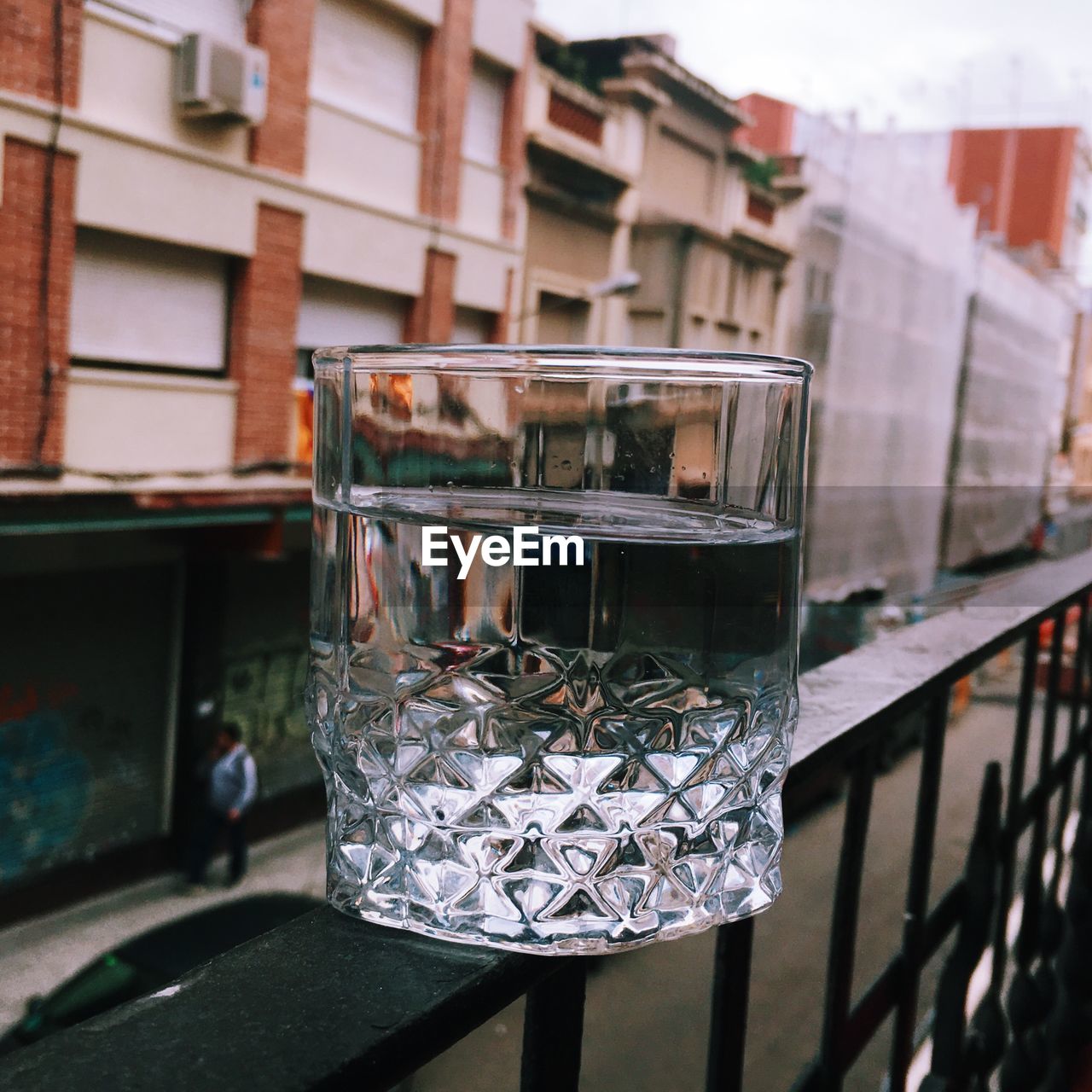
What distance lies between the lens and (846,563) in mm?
8703

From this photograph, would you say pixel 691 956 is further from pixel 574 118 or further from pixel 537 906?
pixel 574 118

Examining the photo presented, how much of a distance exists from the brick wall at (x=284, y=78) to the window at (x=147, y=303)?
0.46 meters


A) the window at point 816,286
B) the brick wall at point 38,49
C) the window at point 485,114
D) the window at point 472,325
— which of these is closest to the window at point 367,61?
the window at point 485,114

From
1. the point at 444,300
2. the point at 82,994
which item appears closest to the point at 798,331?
the point at 444,300

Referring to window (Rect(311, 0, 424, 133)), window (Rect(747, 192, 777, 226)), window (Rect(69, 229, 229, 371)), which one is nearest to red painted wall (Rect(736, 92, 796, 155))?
window (Rect(747, 192, 777, 226))

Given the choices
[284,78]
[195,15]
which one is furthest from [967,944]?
[284,78]

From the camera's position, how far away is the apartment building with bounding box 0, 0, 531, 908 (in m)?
3.57

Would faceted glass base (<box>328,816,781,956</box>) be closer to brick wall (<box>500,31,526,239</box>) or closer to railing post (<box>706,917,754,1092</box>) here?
railing post (<box>706,917,754,1092</box>)

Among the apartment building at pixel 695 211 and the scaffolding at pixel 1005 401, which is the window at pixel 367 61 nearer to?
the apartment building at pixel 695 211

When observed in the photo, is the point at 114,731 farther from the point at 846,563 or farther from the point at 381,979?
the point at 846,563

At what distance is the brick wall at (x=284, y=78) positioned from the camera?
4.12 metres

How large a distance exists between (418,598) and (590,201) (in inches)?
231

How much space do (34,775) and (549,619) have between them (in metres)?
4.13

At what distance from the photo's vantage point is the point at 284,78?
4.26 meters
